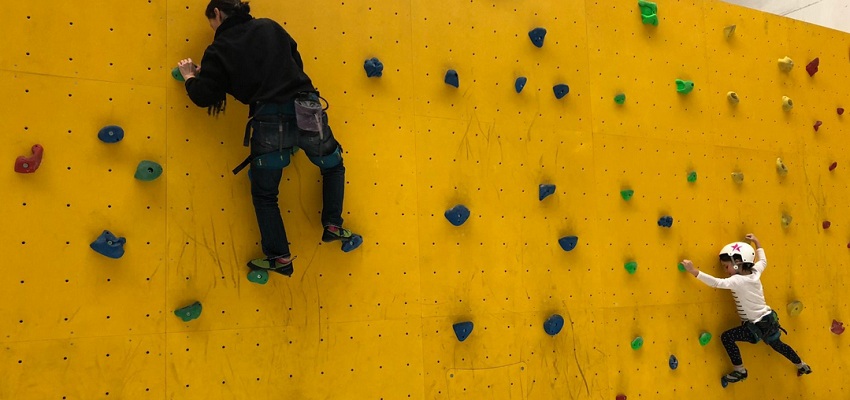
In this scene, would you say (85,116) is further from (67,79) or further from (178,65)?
(178,65)

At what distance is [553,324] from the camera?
3.24 m

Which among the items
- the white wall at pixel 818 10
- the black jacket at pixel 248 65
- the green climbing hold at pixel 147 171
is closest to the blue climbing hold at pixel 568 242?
the black jacket at pixel 248 65

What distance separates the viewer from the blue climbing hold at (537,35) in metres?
3.39

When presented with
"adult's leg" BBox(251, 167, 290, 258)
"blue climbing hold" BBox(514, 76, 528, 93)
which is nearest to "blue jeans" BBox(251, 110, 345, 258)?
"adult's leg" BBox(251, 167, 290, 258)

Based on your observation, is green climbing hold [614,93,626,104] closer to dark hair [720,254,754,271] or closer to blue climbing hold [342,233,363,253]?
dark hair [720,254,754,271]

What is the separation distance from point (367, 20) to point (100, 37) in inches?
46.9

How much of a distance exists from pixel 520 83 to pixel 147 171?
1.93 metres

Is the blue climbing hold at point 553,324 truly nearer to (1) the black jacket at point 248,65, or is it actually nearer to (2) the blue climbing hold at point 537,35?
(2) the blue climbing hold at point 537,35

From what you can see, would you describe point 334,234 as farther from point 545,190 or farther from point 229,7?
point 545,190

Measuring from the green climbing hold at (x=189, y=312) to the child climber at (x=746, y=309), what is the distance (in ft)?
9.35

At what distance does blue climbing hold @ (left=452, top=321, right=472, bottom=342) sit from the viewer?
3.00m

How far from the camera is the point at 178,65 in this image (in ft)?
8.23

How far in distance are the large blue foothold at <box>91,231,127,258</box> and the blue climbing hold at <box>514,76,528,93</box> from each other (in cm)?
210

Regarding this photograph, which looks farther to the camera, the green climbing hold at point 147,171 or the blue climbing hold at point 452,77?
the blue climbing hold at point 452,77
